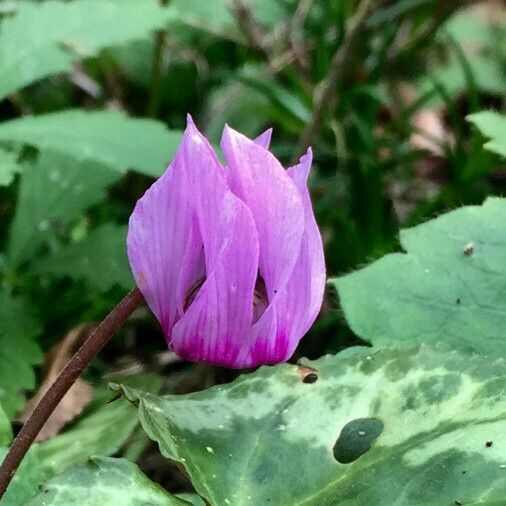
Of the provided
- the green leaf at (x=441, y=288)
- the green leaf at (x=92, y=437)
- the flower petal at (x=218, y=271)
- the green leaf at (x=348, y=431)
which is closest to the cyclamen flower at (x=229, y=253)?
the flower petal at (x=218, y=271)

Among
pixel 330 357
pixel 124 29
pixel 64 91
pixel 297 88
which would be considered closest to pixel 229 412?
pixel 330 357

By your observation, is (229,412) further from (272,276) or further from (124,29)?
(124,29)

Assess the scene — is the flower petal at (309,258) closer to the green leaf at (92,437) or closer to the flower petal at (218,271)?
the flower petal at (218,271)

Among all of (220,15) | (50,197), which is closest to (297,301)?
(50,197)

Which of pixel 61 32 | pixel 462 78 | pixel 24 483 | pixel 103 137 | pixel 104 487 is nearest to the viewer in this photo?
pixel 104 487

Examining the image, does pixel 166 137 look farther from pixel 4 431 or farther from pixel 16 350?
pixel 4 431

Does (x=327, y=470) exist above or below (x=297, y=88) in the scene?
below
